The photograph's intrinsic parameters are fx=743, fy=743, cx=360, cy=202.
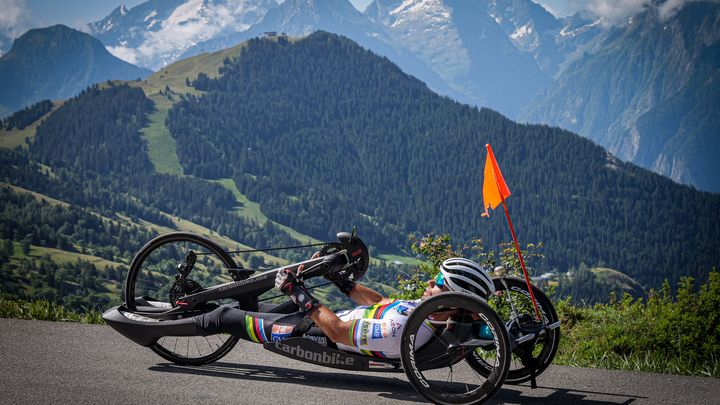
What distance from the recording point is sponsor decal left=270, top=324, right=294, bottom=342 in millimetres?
6879

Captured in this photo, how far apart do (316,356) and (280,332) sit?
0.43 metres

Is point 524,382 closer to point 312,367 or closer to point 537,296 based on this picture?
point 537,296

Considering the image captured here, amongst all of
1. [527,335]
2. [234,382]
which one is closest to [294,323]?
[234,382]

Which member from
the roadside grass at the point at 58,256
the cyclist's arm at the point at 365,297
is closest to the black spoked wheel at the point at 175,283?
the cyclist's arm at the point at 365,297

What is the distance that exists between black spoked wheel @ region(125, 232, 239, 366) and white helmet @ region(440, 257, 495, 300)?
7.96 feet

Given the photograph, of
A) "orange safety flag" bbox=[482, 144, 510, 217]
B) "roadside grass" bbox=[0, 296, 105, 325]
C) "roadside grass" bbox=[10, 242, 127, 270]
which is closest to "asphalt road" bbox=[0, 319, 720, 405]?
"roadside grass" bbox=[0, 296, 105, 325]

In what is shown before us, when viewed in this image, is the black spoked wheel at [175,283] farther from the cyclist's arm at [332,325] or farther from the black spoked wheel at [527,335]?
the black spoked wheel at [527,335]

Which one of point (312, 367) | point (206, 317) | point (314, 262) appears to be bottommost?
point (312, 367)

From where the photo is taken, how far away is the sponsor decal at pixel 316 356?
21.7ft

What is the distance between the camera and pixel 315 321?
662cm

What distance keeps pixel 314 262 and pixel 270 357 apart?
1.43 meters

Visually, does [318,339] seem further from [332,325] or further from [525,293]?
[525,293]

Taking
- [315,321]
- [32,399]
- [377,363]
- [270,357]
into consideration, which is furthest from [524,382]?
[32,399]

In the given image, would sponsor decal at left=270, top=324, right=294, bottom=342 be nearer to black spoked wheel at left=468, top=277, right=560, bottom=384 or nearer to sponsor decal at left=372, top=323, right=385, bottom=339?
sponsor decal at left=372, top=323, right=385, bottom=339
